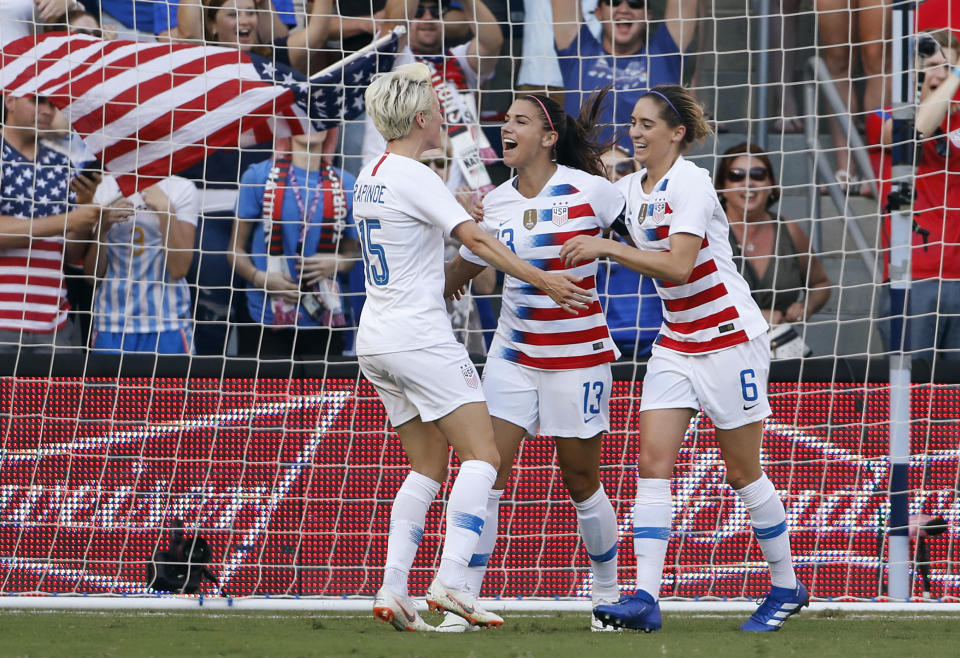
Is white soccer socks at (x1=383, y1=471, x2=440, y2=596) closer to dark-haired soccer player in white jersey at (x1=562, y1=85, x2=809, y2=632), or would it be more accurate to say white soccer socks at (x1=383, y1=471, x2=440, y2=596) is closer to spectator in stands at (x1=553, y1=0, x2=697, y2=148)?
dark-haired soccer player in white jersey at (x1=562, y1=85, x2=809, y2=632)

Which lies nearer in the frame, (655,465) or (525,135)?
(655,465)

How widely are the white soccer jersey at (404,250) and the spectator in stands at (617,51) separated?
3.09 m

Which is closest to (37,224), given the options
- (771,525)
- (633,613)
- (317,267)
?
(317,267)

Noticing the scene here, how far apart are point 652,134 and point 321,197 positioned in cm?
301

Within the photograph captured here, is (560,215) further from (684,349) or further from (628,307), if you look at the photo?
(628,307)

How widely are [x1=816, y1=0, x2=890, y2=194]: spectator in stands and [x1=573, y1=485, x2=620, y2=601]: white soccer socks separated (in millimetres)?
2724

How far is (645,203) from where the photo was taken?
4863mm

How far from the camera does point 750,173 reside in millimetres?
7402

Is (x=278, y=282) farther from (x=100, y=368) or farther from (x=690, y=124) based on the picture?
(x=690, y=124)

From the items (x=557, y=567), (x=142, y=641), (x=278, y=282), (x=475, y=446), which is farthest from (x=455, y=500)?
(x=278, y=282)

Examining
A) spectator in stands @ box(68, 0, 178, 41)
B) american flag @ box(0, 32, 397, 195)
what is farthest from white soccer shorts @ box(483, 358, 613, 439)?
spectator in stands @ box(68, 0, 178, 41)

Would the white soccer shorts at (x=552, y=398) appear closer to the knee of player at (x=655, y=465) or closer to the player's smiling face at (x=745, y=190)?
the knee of player at (x=655, y=465)

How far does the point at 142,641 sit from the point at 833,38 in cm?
535

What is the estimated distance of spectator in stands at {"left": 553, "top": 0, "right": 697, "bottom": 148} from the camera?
25.0 feet
